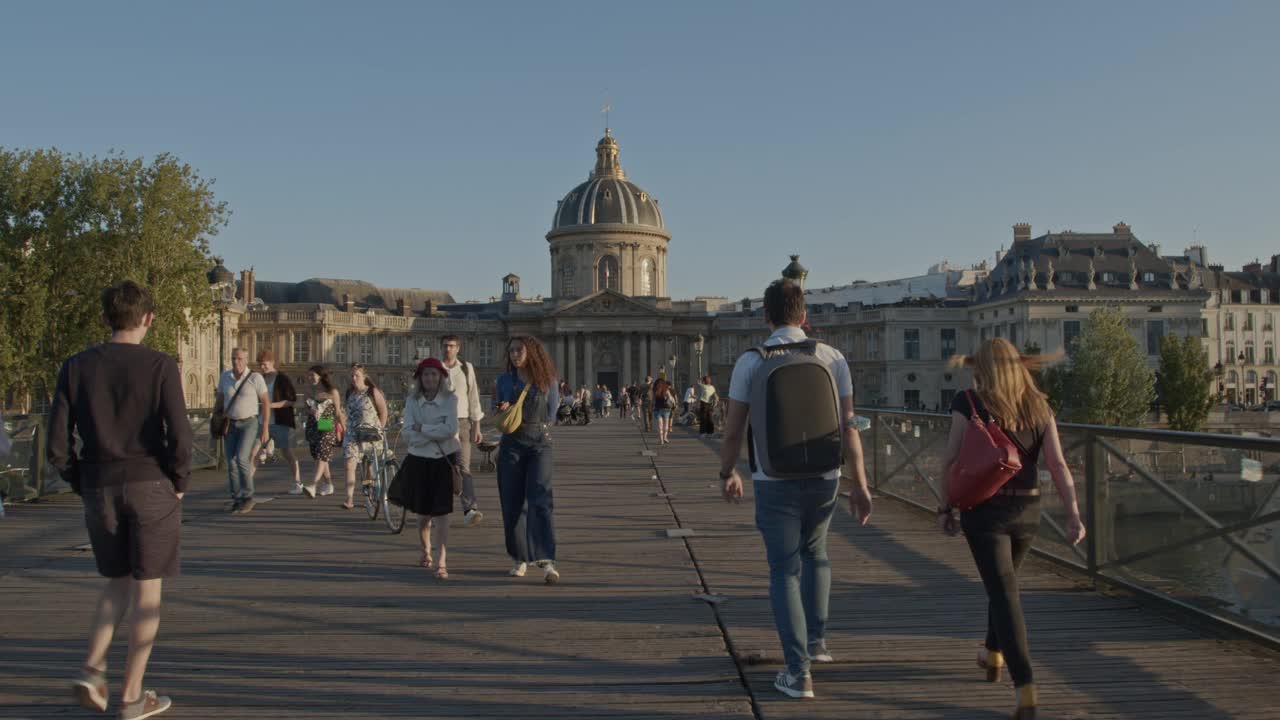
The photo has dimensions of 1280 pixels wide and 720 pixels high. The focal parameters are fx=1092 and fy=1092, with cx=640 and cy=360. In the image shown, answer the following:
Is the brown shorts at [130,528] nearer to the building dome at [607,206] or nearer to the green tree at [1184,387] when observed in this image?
the green tree at [1184,387]

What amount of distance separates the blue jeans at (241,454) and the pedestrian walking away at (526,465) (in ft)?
18.1

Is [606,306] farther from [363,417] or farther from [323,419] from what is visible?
[363,417]

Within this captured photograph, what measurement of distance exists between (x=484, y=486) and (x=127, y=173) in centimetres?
3505

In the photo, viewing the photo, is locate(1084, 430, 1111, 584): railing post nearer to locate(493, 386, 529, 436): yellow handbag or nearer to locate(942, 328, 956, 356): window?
locate(493, 386, 529, 436): yellow handbag

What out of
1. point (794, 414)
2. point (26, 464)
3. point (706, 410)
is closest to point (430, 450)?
point (794, 414)

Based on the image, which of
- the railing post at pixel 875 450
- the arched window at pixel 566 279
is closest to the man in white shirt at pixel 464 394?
the railing post at pixel 875 450

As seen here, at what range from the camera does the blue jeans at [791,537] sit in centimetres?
564

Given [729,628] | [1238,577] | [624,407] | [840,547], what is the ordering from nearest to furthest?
[1238,577] < [729,628] < [840,547] < [624,407]

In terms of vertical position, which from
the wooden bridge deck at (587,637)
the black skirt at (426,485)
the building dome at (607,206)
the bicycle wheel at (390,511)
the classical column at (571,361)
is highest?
the building dome at (607,206)

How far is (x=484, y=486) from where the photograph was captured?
17594 mm

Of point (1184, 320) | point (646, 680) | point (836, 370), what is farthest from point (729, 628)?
point (1184, 320)

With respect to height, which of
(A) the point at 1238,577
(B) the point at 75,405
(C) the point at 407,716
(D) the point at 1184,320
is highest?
(D) the point at 1184,320

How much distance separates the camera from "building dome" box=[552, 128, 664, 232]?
336 ft

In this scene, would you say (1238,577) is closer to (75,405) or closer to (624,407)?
(75,405)
